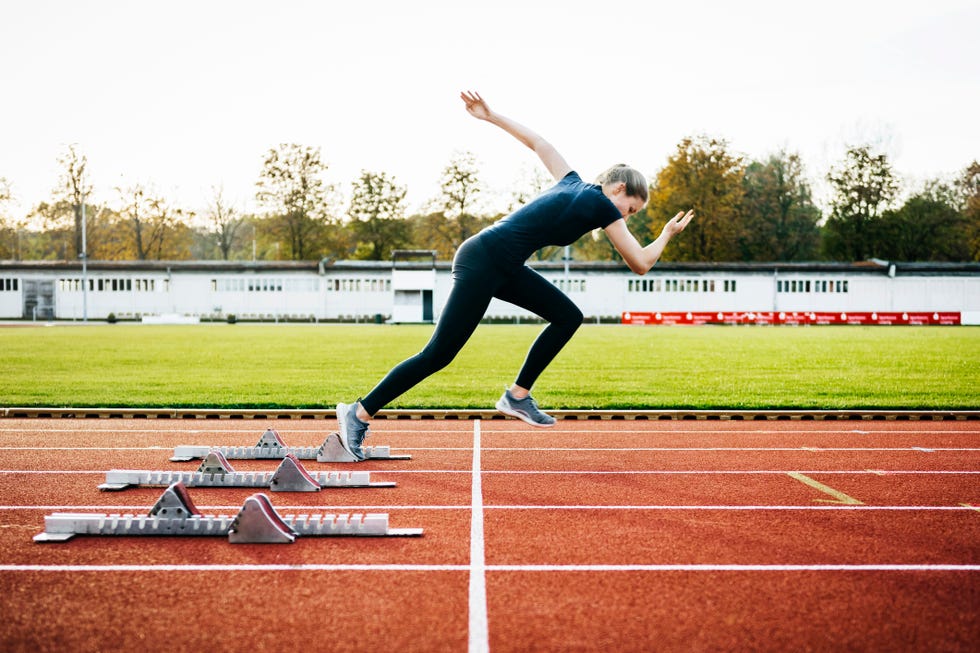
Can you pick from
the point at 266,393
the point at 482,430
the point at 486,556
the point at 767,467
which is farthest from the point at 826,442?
the point at 266,393

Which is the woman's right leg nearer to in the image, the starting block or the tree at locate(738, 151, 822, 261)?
the starting block

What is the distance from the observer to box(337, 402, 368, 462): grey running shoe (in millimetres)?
6285

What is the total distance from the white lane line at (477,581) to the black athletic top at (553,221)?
1.62 m

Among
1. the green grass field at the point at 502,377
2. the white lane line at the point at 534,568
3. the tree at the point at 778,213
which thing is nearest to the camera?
the white lane line at the point at 534,568

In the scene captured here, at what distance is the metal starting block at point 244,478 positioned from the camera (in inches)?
231

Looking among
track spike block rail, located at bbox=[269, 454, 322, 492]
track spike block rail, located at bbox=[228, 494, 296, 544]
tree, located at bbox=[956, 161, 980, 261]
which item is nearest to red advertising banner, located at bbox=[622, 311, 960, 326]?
tree, located at bbox=[956, 161, 980, 261]

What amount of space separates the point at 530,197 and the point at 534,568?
66.4 meters

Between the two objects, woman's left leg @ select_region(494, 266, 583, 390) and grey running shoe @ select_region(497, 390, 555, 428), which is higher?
woman's left leg @ select_region(494, 266, 583, 390)

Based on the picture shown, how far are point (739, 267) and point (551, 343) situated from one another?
59885 mm

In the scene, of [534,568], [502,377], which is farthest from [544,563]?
[502,377]

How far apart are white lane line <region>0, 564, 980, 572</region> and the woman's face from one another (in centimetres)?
236

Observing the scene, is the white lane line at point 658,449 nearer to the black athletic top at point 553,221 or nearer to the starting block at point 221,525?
the black athletic top at point 553,221

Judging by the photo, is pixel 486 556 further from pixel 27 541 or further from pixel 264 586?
pixel 27 541

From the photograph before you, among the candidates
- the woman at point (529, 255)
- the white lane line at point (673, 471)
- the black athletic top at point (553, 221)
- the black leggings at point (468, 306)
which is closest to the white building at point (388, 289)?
the white lane line at point (673, 471)
